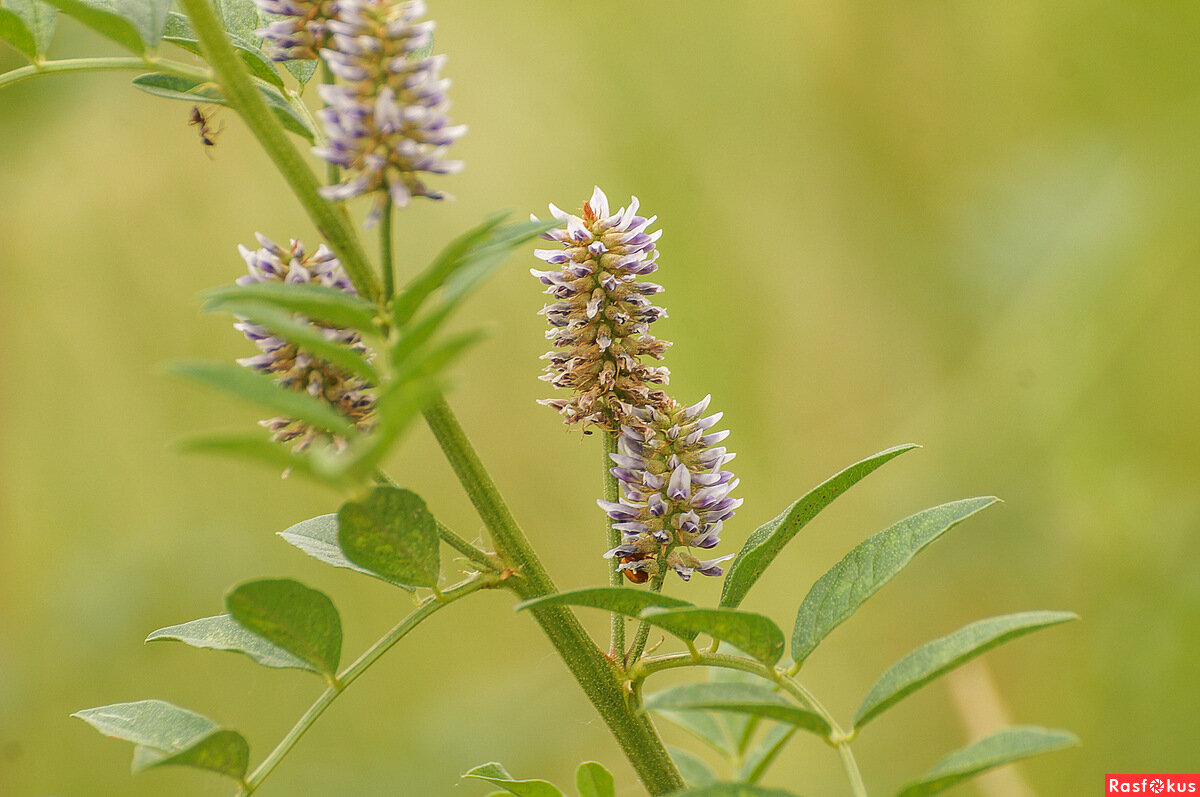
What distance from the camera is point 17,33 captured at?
0.68 m

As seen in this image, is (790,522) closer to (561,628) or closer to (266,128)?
(561,628)

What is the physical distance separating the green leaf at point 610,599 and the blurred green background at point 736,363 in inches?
64.2

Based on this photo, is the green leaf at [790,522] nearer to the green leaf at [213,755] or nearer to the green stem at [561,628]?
the green stem at [561,628]

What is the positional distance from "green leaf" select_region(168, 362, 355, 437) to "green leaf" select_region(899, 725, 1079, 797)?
1.16ft

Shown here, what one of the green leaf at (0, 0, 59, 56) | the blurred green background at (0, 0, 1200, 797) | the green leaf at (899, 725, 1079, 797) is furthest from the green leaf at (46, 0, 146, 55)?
the blurred green background at (0, 0, 1200, 797)

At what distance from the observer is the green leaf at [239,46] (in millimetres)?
701

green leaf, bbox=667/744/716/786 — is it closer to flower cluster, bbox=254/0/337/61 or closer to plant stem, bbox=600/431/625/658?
plant stem, bbox=600/431/625/658

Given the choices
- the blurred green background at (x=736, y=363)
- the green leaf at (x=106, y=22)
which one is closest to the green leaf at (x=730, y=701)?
the green leaf at (x=106, y=22)

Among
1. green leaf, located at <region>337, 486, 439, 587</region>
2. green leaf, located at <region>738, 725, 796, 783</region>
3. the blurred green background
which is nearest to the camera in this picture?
green leaf, located at <region>337, 486, 439, 587</region>

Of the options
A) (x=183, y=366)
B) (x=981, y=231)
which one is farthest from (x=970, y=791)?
(x=183, y=366)

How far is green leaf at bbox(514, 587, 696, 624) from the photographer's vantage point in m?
0.54

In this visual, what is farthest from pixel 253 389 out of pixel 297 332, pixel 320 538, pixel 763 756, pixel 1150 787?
pixel 1150 787

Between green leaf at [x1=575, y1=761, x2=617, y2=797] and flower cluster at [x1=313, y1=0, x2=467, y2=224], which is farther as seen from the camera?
green leaf at [x1=575, y1=761, x2=617, y2=797]

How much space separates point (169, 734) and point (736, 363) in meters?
2.27
